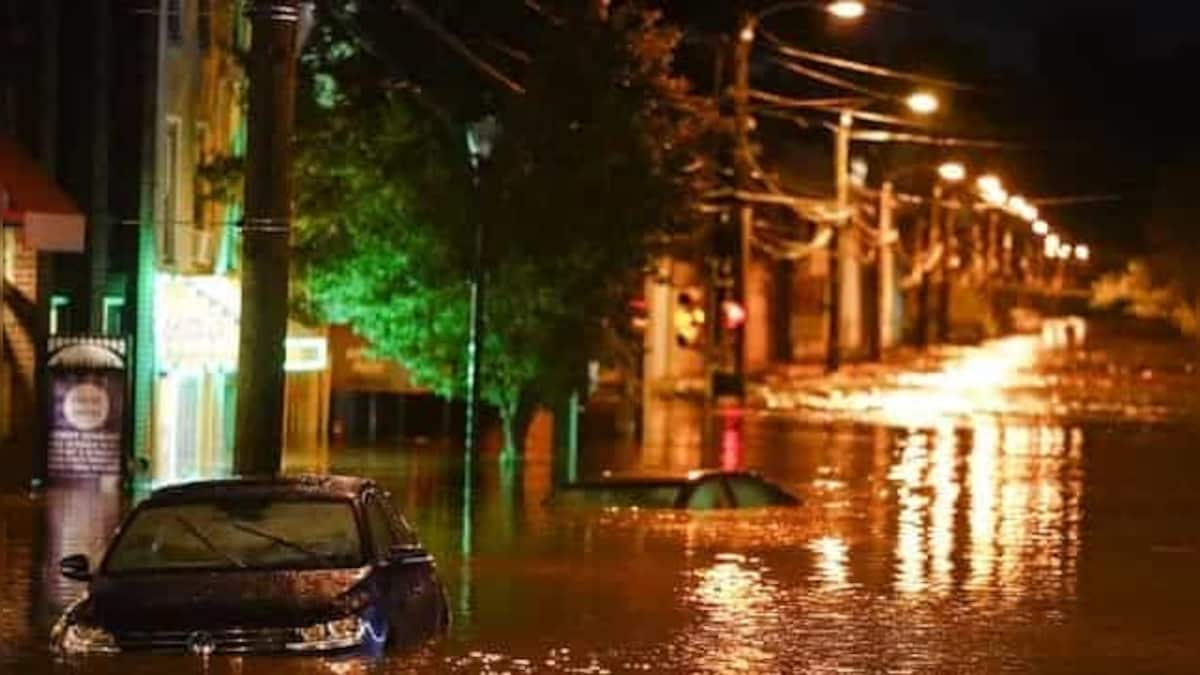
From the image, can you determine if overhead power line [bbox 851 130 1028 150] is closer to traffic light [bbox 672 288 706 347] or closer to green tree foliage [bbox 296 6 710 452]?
traffic light [bbox 672 288 706 347]

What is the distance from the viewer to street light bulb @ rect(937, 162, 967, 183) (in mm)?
103312

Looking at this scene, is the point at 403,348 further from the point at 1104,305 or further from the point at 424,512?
the point at 1104,305

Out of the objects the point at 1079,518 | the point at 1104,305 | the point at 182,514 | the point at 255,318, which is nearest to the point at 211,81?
the point at 1079,518

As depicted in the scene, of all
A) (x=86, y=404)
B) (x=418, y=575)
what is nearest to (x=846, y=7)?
(x=86, y=404)

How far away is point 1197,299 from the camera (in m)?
118

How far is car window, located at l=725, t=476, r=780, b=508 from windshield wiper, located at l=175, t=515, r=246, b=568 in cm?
1497

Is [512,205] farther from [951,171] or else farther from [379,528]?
[951,171]

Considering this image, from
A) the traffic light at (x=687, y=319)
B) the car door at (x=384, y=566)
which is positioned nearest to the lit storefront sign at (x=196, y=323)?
the traffic light at (x=687, y=319)

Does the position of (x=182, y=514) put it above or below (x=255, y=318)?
below

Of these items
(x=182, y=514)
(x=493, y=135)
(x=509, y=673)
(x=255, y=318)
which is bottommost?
(x=509, y=673)

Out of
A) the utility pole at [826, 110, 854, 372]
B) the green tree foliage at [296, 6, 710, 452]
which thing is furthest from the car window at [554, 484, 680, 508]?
the utility pole at [826, 110, 854, 372]

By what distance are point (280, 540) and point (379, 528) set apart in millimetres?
659

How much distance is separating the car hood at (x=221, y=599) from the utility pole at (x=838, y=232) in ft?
190

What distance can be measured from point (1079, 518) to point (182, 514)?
16.6 metres
